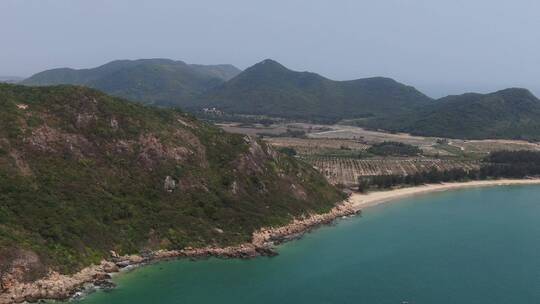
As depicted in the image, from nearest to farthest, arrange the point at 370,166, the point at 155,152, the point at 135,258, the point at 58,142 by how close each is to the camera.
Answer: the point at 135,258 → the point at 58,142 → the point at 155,152 → the point at 370,166

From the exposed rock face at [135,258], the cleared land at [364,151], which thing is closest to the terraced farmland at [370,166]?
the cleared land at [364,151]

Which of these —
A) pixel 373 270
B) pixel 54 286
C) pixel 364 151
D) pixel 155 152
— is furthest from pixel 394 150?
pixel 54 286

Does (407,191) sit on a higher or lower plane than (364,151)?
lower

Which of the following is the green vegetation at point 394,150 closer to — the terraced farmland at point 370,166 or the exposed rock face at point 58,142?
the terraced farmland at point 370,166

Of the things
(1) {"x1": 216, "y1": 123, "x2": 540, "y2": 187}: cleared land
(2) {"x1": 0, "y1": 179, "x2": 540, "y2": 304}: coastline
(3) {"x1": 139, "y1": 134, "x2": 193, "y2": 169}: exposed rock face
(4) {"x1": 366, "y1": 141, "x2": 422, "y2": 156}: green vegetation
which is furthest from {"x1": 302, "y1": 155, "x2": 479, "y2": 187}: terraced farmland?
(3) {"x1": 139, "y1": 134, "x2": 193, "y2": 169}: exposed rock face

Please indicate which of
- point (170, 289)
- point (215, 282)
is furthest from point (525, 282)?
point (170, 289)

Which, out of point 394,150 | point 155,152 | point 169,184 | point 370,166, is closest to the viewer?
point 169,184

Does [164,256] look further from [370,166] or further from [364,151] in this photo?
[364,151]
